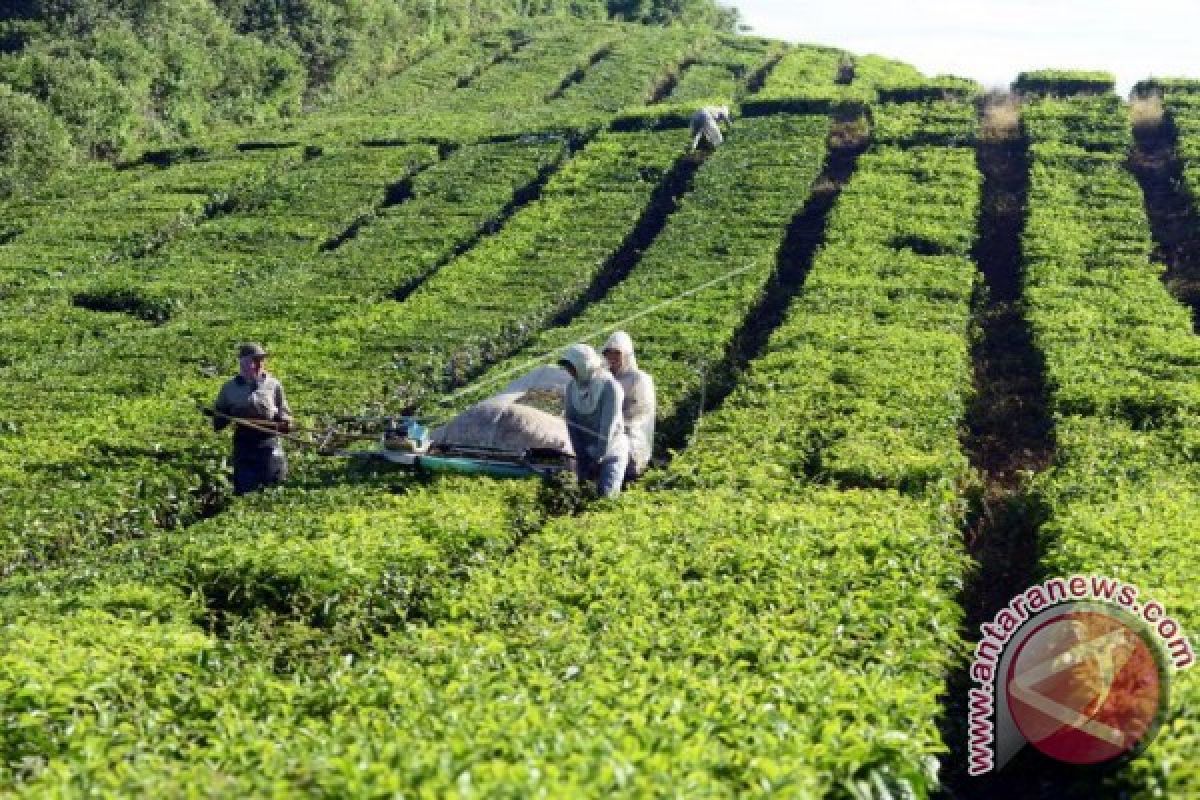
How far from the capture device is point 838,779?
655cm

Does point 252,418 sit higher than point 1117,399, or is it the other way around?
point 1117,399

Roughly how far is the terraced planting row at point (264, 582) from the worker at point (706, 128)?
27.3m

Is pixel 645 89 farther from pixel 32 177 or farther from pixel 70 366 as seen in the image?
pixel 70 366

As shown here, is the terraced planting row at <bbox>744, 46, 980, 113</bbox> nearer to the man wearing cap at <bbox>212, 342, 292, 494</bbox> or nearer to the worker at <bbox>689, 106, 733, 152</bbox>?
the worker at <bbox>689, 106, 733, 152</bbox>

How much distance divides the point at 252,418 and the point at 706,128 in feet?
85.7

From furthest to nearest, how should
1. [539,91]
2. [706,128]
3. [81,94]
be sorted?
[539,91], [81,94], [706,128]

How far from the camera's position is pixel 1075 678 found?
7824mm

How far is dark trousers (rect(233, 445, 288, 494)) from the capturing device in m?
15.2

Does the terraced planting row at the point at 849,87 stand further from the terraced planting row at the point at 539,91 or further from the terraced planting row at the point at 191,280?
the terraced planting row at the point at 191,280

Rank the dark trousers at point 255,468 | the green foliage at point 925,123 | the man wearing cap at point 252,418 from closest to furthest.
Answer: the man wearing cap at point 252,418 → the dark trousers at point 255,468 → the green foliage at point 925,123

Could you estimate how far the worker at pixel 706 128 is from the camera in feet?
126

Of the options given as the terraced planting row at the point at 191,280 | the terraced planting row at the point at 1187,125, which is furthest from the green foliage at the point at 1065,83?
the terraced planting row at the point at 191,280

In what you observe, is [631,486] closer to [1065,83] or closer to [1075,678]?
[1075,678]

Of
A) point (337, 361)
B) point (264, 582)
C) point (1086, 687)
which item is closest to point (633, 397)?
point (264, 582)
